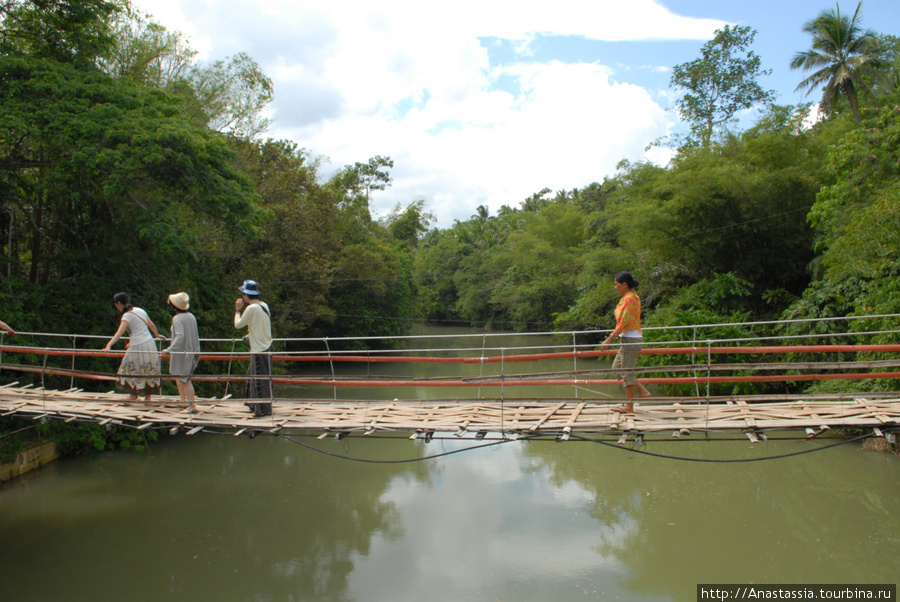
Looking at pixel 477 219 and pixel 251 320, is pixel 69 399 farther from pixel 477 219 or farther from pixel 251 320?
pixel 477 219

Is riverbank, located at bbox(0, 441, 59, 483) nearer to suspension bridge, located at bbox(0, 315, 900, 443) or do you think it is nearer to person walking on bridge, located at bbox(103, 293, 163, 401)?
suspension bridge, located at bbox(0, 315, 900, 443)

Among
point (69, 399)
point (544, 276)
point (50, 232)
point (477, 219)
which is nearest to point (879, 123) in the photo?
point (69, 399)

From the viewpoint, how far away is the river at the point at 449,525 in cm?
568

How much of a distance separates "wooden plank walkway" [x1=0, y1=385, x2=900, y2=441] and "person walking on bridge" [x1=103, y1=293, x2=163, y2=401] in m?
0.17

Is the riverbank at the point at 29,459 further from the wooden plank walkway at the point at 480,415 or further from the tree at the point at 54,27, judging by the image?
the tree at the point at 54,27

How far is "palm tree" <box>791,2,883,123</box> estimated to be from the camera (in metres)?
16.9

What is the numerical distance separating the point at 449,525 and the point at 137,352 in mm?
3853

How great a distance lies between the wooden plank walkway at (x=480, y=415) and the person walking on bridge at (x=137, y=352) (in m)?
0.17

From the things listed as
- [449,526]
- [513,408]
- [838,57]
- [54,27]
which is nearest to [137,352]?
[513,408]

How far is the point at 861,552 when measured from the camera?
611 centimetres

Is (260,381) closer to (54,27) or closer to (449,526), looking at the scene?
(449,526)

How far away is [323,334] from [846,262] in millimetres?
15077

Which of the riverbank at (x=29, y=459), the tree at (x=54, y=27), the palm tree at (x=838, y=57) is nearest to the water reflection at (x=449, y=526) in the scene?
the riverbank at (x=29, y=459)

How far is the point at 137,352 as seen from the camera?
505 cm
